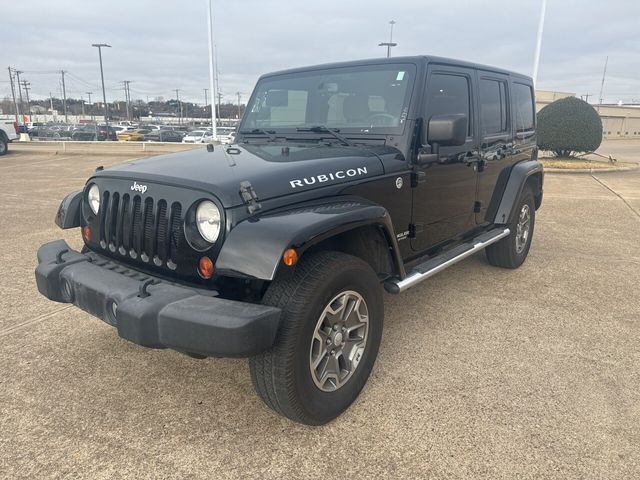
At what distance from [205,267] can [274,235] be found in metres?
0.45

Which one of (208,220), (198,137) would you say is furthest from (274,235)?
(198,137)

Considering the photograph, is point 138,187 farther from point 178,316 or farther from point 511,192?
point 511,192

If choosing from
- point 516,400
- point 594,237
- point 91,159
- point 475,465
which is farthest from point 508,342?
point 91,159

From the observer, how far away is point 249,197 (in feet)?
7.61

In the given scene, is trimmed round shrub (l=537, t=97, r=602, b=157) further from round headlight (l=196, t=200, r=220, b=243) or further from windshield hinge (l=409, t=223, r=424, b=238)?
round headlight (l=196, t=200, r=220, b=243)

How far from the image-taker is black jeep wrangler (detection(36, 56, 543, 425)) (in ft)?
7.06

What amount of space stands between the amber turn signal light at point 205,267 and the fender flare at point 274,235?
180 millimetres

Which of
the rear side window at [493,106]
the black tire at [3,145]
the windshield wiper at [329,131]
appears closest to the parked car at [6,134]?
the black tire at [3,145]

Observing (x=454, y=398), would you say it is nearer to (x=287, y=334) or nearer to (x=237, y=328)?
(x=287, y=334)

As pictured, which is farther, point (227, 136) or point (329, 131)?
point (227, 136)

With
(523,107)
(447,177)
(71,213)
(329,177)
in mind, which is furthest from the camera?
(523,107)

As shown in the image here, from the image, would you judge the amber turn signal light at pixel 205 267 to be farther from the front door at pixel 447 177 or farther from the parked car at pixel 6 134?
the parked car at pixel 6 134

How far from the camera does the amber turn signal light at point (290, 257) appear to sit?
7.04 ft

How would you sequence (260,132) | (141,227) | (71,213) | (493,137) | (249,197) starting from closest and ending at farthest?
(249,197)
(141,227)
(71,213)
(260,132)
(493,137)
